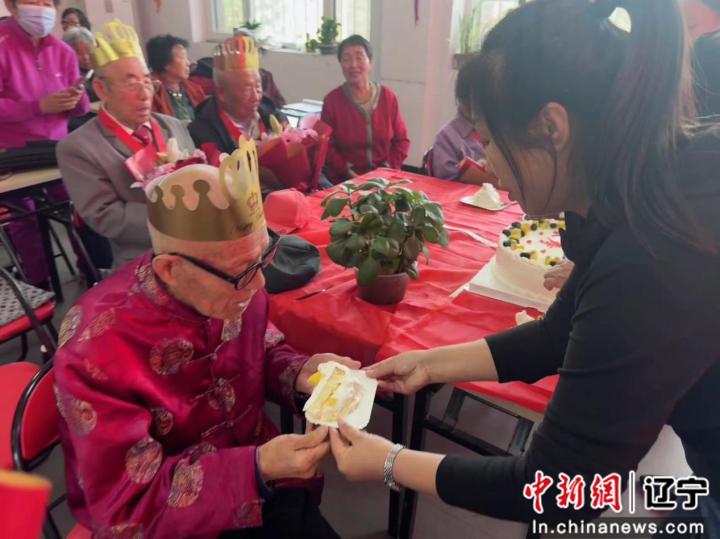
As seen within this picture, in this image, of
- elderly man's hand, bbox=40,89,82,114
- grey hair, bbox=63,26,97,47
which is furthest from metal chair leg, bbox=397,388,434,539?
grey hair, bbox=63,26,97,47

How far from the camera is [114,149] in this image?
2.14 meters

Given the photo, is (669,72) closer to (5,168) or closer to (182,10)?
(5,168)

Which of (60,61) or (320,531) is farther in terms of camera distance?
(60,61)

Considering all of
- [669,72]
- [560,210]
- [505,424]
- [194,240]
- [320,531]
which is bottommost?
[505,424]

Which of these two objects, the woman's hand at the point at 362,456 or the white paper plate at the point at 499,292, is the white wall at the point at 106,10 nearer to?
the white paper plate at the point at 499,292

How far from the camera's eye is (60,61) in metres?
3.24

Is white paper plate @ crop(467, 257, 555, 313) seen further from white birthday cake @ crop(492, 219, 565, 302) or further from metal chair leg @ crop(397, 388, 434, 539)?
metal chair leg @ crop(397, 388, 434, 539)

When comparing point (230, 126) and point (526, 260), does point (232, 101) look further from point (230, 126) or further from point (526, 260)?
point (526, 260)

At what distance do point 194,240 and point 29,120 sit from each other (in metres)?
2.74

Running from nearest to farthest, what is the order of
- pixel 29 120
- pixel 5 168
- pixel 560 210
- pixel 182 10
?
pixel 560 210 → pixel 5 168 → pixel 29 120 → pixel 182 10

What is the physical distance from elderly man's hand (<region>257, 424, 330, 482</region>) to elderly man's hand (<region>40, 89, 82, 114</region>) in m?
2.81

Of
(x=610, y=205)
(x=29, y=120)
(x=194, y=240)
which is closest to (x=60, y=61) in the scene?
(x=29, y=120)

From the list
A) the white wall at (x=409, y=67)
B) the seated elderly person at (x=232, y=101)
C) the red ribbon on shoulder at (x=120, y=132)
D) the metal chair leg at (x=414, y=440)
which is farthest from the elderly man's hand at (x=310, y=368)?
the white wall at (x=409, y=67)

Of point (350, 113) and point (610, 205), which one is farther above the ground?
point (610, 205)
